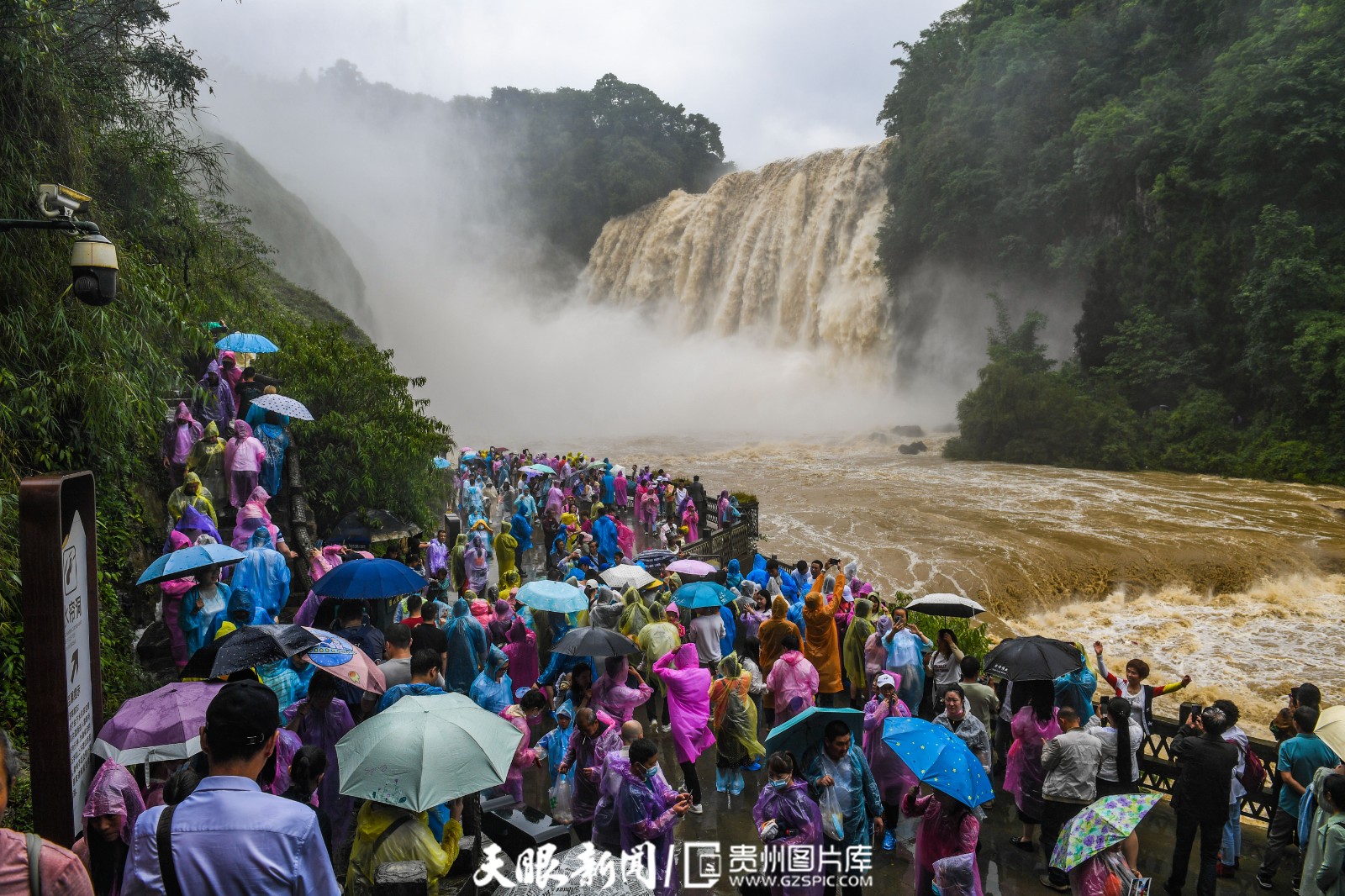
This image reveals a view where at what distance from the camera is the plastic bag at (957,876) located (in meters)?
3.73

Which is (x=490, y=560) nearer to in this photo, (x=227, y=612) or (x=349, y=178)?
(x=227, y=612)

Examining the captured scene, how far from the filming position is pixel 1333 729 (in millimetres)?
4656

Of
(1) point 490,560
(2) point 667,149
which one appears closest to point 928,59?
(2) point 667,149

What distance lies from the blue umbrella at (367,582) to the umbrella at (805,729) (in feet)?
11.2

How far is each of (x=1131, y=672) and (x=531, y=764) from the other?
417cm

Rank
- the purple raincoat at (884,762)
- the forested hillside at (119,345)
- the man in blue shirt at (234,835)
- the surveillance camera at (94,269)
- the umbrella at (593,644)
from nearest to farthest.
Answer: the man in blue shirt at (234,835) < the surveillance camera at (94,269) < the purple raincoat at (884,762) < the umbrella at (593,644) < the forested hillside at (119,345)

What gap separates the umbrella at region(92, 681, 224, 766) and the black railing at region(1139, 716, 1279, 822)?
595 centimetres

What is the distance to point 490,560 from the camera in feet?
36.3

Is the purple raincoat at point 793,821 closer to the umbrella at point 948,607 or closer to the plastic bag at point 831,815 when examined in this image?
the plastic bag at point 831,815

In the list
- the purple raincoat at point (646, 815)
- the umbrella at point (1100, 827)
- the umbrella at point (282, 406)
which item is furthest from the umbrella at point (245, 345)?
the umbrella at point (1100, 827)

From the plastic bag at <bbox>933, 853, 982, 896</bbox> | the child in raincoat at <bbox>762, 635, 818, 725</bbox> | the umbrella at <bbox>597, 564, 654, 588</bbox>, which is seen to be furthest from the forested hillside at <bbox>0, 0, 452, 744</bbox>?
the plastic bag at <bbox>933, 853, 982, 896</bbox>

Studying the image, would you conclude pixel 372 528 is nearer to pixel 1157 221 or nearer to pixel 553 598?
pixel 553 598

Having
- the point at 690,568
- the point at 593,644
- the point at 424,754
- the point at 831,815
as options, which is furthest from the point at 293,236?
the point at 831,815

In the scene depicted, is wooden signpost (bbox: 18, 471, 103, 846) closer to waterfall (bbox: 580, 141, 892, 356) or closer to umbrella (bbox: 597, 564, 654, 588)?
umbrella (bbox: 597, 564, 654, 588)
